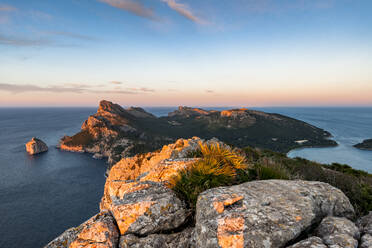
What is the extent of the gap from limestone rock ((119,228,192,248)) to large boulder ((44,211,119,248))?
1.02 ft

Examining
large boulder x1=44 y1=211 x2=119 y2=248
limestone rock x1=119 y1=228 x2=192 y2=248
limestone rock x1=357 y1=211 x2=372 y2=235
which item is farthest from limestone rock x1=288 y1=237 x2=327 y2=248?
large boulder x1=44 y1=211 x2=119 y2=248

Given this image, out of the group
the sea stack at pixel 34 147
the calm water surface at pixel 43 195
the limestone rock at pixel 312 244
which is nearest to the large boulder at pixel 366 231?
the limestone rock at pixel 312 244

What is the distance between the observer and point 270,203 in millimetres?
4402

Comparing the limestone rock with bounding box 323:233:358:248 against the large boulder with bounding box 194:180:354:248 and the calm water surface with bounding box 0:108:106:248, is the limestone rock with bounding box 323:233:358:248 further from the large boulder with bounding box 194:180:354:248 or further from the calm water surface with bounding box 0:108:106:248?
the calm water surface with bounding box 0:108:106:248

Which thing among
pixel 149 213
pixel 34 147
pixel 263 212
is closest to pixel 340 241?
pixel 263 212

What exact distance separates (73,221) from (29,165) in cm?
9785

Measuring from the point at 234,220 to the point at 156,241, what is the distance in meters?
2.35

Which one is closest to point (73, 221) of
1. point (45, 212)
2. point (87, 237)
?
point (45, 212)

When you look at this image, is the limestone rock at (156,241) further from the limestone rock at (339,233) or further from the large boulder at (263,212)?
the limestone rock at (339,233)

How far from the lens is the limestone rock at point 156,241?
4.51 metres

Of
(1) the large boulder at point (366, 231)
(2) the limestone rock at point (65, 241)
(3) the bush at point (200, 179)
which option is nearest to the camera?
(1) the large boulder at point (366, 231)

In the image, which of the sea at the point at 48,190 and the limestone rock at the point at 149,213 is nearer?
the limestone rock at the point at 149,213

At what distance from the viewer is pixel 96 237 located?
462cm

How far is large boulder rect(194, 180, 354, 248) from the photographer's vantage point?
3.57m
